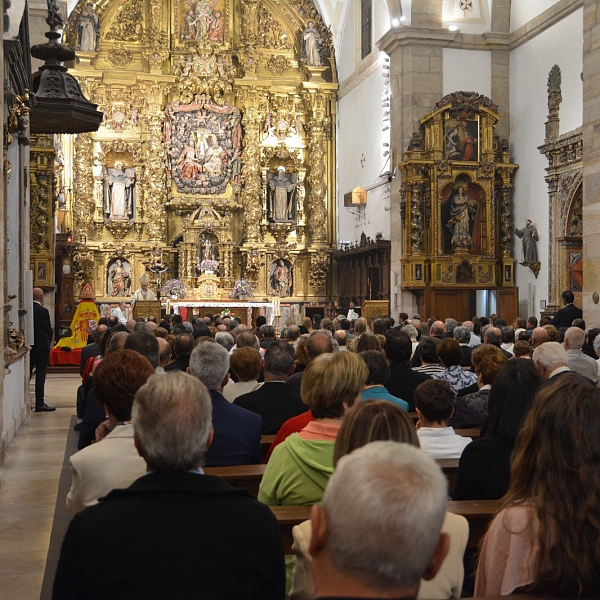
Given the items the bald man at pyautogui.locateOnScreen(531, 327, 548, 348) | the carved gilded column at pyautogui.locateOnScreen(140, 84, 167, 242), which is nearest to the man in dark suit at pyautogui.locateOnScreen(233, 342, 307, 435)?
the bald man at pyautogui.locateOnScreen(531, 327, 548, 348)

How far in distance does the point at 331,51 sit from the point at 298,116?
2137 millimetres

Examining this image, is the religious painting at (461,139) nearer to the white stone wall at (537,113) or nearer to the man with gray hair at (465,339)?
the white stone wall at (537,113)

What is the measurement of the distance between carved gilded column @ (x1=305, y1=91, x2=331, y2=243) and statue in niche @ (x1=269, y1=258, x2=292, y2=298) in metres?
1.08

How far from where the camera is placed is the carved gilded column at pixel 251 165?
26.4 m

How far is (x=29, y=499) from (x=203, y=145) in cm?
1985

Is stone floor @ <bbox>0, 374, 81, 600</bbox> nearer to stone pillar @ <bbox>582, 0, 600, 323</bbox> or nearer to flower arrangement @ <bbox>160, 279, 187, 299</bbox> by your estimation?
stone pillar @ <bbox>582, 0, 600, 323</bbox>

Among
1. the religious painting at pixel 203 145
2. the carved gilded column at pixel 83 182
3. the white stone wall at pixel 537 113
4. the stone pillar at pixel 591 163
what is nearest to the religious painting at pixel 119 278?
the carved gilded column at pixel 83 182

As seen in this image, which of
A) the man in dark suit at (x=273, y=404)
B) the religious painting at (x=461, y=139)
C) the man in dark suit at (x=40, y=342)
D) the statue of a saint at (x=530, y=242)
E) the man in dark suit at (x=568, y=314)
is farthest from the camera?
the religious painting at (x=461, y=139)

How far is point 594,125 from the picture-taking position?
Result: 1258cm

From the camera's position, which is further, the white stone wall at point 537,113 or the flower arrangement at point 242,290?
the flower arrangement at point 242,290

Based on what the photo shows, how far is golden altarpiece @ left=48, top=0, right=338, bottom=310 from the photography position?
25312 millimetres

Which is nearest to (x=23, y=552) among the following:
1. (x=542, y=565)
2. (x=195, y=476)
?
(x=195, y=476)

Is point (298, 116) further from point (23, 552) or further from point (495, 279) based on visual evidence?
point (23, 552)

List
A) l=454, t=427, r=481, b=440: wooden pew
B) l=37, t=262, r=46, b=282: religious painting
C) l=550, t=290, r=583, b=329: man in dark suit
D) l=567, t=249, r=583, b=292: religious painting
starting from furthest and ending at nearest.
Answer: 1. l=37, t=262, r=46, b=282: religious painting
2. l=567, t=249, r=583, b=292: religious painting
3. l=550, t=290, r=583, b=329: man in dark suit
4. l=454, t=427, r=481, b=440: wooden pew
